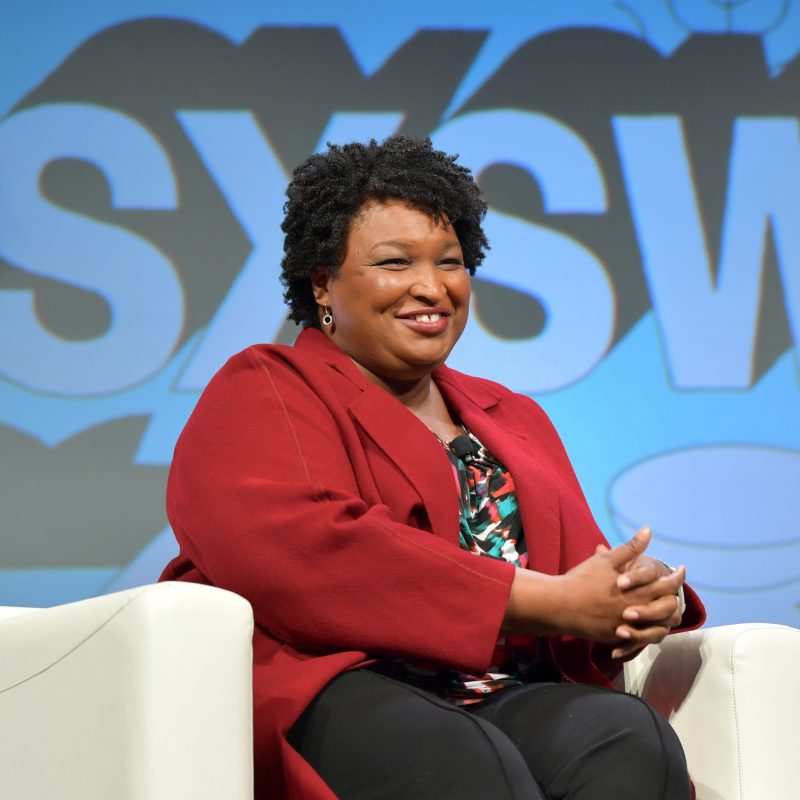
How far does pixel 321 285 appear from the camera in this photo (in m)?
1.87

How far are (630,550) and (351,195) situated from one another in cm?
68

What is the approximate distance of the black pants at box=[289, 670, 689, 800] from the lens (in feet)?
4.20

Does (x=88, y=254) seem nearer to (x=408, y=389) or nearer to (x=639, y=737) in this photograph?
(x=408, y=389)

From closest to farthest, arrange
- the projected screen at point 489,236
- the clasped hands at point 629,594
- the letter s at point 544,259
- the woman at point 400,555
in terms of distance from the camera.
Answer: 1. the woman at point 400,555
2. the clasped hands at point 629,594
3. the projected screen at point 489,236
4. the letter s at point 544,259

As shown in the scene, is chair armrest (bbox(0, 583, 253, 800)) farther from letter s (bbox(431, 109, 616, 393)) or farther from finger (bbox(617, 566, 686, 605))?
letter s (bbox(431, 109, 616, 393))

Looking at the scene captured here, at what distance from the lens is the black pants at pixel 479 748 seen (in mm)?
1281

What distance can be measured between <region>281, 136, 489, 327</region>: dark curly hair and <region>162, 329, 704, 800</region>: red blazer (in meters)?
0.25

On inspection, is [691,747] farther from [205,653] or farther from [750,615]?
[750,615]

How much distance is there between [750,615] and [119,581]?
5.41 feet

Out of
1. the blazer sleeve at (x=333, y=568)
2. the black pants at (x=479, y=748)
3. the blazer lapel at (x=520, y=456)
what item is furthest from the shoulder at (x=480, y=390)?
the black pants at (x=479, y=748)

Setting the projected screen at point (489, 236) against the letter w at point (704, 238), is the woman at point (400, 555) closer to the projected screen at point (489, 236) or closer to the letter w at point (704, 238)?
the projected screen at point (489, 236)

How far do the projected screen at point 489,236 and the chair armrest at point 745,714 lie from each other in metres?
1.60

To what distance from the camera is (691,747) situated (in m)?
1.61

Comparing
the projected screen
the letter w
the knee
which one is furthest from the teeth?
the letter w
